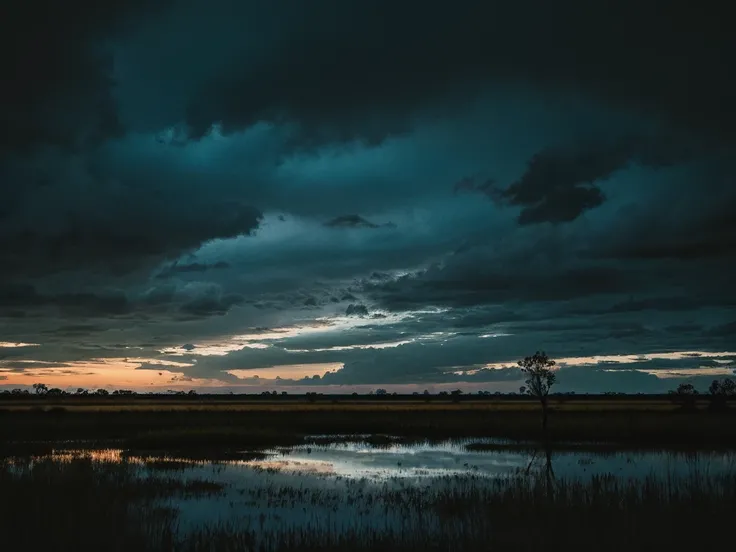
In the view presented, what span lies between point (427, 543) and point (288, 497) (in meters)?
9.86

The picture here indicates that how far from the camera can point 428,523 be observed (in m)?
18.8

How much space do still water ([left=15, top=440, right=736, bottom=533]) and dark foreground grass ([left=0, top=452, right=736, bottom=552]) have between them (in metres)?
1.00

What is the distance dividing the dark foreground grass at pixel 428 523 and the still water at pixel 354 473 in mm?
1001

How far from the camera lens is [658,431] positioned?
5362cm

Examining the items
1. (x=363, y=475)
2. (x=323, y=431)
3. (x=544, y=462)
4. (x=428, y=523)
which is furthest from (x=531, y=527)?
(x=323, y=431)

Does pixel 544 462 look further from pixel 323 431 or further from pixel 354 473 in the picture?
pixel 323 431

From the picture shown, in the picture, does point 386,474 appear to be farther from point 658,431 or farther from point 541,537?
point 658,431

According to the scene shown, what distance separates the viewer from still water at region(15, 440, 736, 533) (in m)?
20.6

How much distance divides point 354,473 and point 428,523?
13.7m

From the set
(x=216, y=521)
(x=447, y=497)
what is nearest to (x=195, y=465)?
(x=216, y=521)

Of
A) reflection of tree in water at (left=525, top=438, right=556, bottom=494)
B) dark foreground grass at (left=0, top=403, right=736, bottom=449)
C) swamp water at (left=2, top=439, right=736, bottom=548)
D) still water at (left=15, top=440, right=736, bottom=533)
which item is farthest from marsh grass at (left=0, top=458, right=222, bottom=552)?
dark foreground grass at (left=0, top=403, right=736, bottom=449)

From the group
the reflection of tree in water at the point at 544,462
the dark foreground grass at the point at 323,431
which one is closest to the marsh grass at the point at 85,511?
the reflection of tree in water at the point at 544,462

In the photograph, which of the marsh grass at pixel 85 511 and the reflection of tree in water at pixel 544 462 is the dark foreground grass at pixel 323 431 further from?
the marsh grass at pixel 85 511

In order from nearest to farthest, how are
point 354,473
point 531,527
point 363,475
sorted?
point 531,527 → point 363,475 → point 354,473
